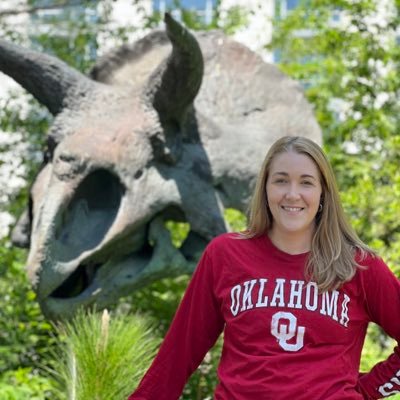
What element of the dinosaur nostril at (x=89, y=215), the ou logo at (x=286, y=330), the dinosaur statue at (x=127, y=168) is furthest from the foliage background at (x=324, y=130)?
the ou logo at (x=286, y=330)

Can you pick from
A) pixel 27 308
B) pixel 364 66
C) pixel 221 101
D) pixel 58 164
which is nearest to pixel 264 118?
pixel 221 101

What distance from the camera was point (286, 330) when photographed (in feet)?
7.87

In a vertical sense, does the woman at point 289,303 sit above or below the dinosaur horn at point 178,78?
below

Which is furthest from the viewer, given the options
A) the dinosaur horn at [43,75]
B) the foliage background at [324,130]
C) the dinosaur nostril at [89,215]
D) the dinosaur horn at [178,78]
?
the foliage background at [324,130]

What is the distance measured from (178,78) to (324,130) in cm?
504

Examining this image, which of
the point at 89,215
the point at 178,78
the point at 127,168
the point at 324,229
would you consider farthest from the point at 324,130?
the point at 324,229

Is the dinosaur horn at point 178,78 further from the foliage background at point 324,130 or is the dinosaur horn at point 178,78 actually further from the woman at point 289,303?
the foliage background at point 324,130

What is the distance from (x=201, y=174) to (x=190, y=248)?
0.39 meters

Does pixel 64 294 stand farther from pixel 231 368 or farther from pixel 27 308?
pixel 27 308

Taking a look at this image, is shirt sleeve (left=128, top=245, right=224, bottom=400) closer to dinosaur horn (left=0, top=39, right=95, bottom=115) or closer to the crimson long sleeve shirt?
the crimson long sleeve shirt

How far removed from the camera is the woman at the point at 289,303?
93.4 inches

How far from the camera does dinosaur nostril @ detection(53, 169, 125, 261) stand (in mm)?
3900

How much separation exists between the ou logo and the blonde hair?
4.9 inches

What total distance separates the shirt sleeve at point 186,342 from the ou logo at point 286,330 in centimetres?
24
